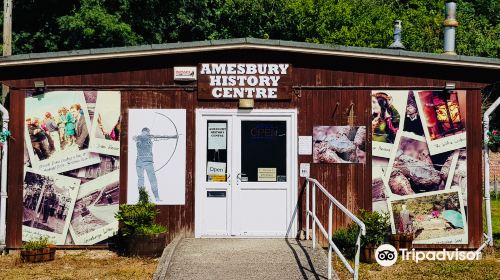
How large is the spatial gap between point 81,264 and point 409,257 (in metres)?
5.51

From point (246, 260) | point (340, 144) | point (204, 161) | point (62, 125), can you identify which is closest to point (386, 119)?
point (340, 144)

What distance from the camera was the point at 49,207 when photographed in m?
11.3

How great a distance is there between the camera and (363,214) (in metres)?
10.9

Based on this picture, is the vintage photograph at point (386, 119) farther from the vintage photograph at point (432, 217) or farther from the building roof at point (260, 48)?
the vintage photograph at point (432, 217)

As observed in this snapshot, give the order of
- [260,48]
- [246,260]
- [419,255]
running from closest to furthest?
[246,260], [419,255], [260,48]

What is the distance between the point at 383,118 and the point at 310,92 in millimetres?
1385

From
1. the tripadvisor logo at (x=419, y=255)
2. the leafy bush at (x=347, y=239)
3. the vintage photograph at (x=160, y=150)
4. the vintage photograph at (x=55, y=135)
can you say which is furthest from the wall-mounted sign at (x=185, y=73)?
the tripadvisor logo at (x=419, y=255)

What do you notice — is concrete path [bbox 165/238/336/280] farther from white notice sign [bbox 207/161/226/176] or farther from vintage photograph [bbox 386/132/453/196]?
vintage photograph [bbox 386/132/453/196]

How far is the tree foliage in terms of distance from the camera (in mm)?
24219

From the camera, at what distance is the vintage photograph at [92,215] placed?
37.1 ft

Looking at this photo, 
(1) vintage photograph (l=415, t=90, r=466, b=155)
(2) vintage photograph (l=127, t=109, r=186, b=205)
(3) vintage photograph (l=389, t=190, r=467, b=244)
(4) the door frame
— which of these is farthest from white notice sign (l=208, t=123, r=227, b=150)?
(1) vintage photograph (l=415, t=90, r=466, b=155)

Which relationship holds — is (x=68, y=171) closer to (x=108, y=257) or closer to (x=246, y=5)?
(x=108, y=257)

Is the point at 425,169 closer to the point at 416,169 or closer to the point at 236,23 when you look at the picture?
the point at 416,169

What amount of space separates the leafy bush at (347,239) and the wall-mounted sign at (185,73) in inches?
148
